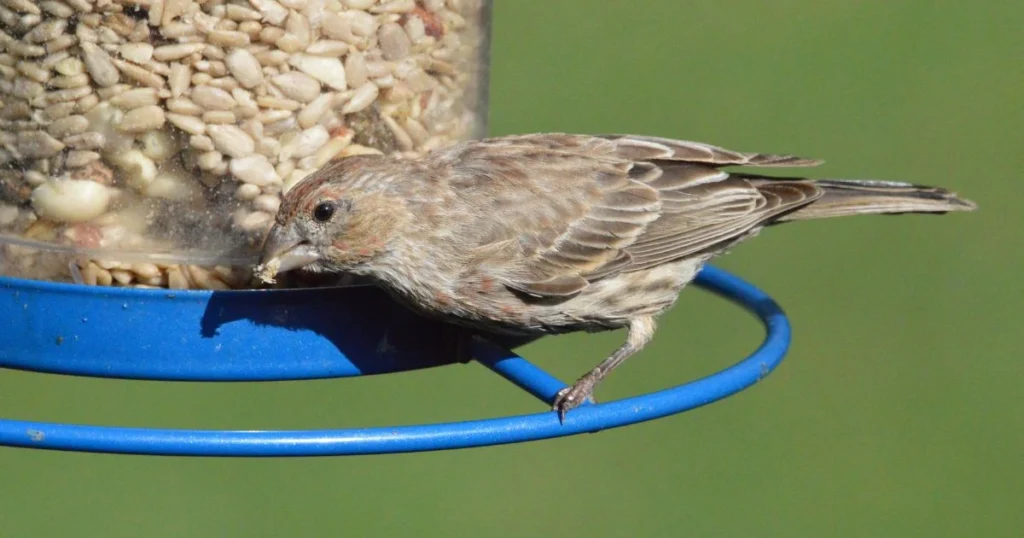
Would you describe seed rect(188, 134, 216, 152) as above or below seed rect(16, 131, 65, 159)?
above

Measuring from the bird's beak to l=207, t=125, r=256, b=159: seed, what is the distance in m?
0.31

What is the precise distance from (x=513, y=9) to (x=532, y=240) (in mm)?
7719

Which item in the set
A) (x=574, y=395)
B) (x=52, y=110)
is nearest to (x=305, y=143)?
(x=52, y=110)

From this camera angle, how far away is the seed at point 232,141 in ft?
16.5

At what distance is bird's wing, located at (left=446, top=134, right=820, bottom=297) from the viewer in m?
5.38

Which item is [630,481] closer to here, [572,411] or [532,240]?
[532,240]

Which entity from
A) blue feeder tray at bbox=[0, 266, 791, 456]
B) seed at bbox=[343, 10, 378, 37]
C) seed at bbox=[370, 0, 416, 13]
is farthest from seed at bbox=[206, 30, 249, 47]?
blue feeder tray at bbox=[0, 266, 791, 456]

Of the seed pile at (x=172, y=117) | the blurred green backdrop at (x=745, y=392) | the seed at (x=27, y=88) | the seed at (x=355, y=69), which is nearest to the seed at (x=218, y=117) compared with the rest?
the seed pile at (x=172, y=117)

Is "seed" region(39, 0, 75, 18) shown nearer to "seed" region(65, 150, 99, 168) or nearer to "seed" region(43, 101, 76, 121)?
"seed" region(43, 101, 76, 121)

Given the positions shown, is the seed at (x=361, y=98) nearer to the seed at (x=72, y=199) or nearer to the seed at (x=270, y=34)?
the seed at (x=270, y=34)

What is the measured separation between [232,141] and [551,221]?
1.23 meters

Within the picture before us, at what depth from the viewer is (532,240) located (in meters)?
5.46

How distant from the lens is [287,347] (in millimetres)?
5016

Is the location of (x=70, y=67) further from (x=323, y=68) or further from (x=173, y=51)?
(x=323, y=68)
